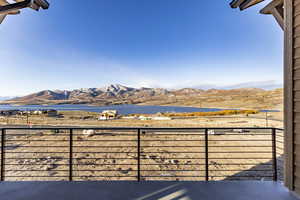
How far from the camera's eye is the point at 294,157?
4.63 ft

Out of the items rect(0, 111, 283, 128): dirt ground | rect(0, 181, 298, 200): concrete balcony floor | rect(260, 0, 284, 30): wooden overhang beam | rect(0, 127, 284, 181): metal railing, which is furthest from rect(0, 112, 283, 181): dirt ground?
rect(0, 111, 283, 128): dirt ground

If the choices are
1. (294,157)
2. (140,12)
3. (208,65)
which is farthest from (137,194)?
(208,65)

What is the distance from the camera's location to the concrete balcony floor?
4.68ft

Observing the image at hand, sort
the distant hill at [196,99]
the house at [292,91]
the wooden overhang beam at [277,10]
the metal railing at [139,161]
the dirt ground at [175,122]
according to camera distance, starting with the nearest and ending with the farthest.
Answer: the house at [292,91], the wooden overhang beam at [277,10], the metal railing at [139,161], the dirt ground at [175,122], the distant hill at [196,99]

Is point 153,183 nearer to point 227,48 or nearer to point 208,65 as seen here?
point 227,48

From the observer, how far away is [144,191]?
1526 millimetres

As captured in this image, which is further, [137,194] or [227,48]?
[227,48]

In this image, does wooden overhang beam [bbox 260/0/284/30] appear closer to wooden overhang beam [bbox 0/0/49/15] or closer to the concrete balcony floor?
the concrete balcony floor

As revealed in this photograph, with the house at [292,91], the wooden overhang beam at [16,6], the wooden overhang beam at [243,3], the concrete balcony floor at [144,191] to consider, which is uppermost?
the wooden overhang beam at [243,3]

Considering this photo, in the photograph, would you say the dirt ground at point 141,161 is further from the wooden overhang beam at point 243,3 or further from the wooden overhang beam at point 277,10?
the wooden overhang beam at point 243,3

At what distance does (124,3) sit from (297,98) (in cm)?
801

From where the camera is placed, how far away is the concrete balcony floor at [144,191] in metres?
1.43

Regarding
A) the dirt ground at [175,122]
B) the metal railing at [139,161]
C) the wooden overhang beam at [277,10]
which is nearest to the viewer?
the wooden overhang beam at [277,10]

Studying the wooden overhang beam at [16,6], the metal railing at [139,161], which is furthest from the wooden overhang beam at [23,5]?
the metal railing at [139,161]
